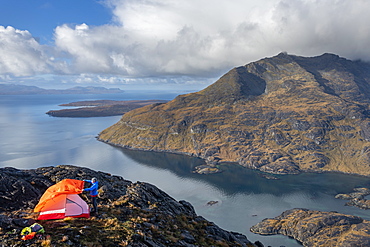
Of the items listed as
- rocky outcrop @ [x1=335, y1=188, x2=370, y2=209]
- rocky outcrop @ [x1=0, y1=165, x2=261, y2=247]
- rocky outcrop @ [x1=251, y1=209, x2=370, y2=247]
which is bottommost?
rocky outcrop @ [x1=335, y1=188, x2=370, y2=209]

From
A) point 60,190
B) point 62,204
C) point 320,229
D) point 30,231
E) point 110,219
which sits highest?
point 60,190

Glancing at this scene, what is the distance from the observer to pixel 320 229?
119 metres

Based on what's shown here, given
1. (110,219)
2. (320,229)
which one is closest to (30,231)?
(110,219)

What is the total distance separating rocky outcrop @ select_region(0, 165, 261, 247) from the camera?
20.7 m

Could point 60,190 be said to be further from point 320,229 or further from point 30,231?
point 320,229

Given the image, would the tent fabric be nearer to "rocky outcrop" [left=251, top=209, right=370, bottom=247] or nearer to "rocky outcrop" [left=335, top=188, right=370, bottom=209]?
"rocky outcrop" [left=251, top=209, right=370, bottom=247]

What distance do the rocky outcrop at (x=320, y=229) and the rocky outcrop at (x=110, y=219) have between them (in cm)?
9937

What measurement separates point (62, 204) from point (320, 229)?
131m

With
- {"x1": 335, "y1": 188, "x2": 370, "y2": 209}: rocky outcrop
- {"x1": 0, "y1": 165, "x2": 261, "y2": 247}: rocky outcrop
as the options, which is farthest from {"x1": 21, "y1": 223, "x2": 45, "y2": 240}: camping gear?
{"x1": 335, "y1": 188, "x2": 370, "y2": 209}: rocky outcrop

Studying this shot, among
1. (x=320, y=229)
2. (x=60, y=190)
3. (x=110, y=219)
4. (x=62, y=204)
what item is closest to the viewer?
(x=62, y=204)

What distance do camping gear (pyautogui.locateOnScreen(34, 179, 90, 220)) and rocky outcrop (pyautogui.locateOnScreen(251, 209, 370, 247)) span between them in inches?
4551

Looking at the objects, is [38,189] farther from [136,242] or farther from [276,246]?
[276,246]

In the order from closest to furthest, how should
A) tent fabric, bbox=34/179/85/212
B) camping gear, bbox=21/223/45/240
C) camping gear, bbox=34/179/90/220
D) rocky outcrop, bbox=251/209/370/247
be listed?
camping gear, bbox=21/223/45/240 < camping gear, bbox=34/179/90/220 < tent fabric, bbox=34/179/85/212 < rocky outcrop, bbox=251/209/370/247

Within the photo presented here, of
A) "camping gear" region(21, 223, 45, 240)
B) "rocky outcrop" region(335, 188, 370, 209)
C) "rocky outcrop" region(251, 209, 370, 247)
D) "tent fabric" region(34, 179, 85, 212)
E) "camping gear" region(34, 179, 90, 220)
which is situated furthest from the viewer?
"rocky outcrop" region(335, 188, 370, 209)
